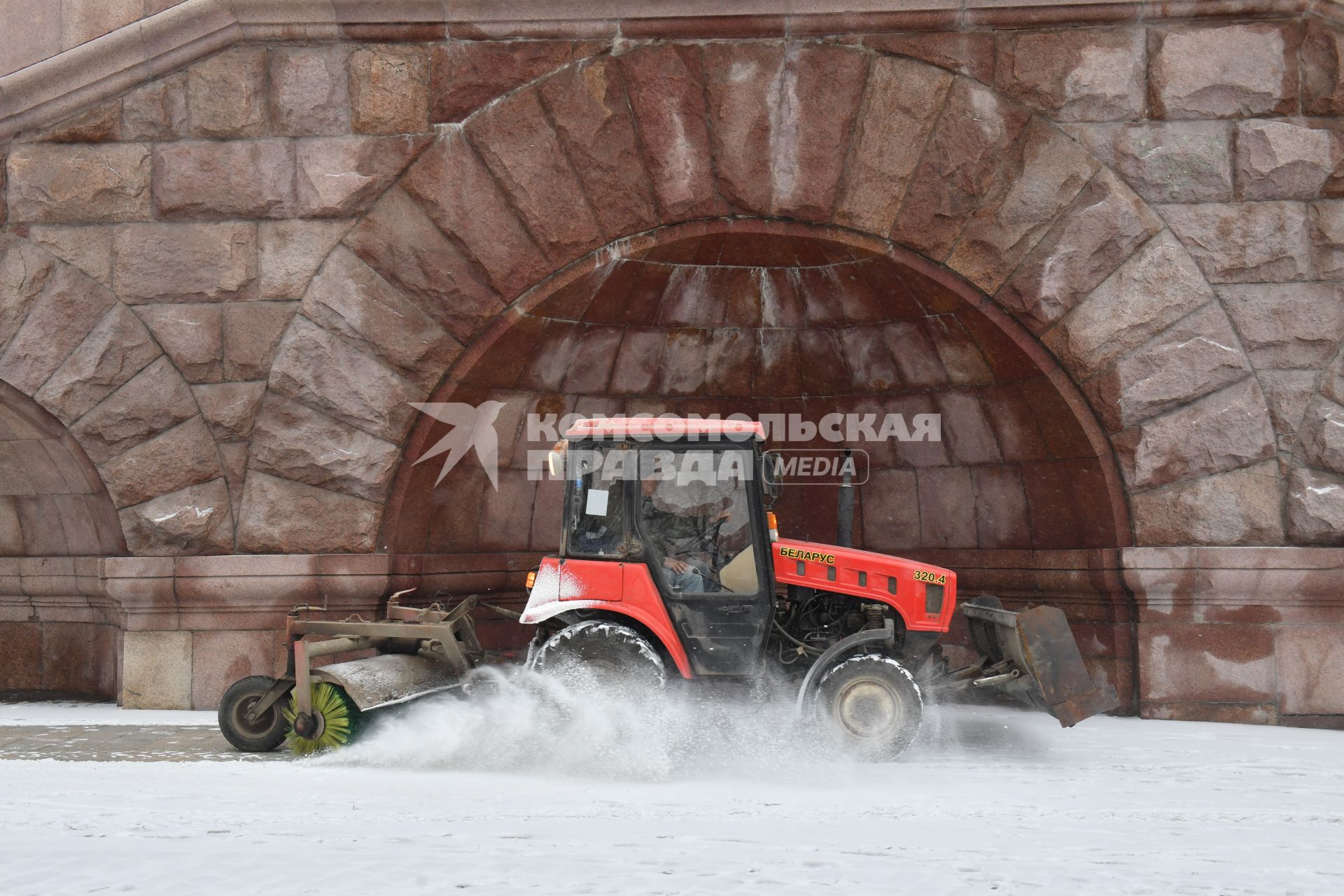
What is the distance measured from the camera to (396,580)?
23.8 ft

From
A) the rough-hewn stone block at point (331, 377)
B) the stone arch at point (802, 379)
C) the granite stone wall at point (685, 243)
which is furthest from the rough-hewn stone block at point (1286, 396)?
the rough-hewn stone block at point (331, 377)

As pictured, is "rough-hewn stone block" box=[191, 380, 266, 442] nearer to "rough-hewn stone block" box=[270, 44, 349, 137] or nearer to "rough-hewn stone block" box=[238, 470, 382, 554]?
"rough-hewn stone block" box=[238, 470, 382, 554]

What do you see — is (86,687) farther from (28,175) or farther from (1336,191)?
(1336,191)

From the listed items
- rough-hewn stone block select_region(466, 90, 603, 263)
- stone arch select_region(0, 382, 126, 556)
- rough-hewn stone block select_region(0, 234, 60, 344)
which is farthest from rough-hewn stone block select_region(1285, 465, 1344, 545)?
rough-hewn stone block select_region(0, 234, 60, 344)

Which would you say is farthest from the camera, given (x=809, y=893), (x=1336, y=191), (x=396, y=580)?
(x=396, y=580)

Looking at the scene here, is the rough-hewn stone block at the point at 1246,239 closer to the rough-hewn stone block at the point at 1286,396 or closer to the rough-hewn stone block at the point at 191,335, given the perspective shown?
the rough-hewn stone block at the point at 1286,396

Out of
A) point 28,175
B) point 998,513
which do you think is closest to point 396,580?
point 28,175

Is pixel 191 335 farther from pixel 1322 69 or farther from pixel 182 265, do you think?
pixel 1322 69

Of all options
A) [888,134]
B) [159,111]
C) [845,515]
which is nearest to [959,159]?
[888,134]

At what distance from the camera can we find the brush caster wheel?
5.91 metres

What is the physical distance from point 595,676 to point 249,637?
106 inches

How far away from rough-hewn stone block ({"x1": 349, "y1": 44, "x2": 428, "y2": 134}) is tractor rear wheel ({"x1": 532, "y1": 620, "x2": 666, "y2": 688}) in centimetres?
345

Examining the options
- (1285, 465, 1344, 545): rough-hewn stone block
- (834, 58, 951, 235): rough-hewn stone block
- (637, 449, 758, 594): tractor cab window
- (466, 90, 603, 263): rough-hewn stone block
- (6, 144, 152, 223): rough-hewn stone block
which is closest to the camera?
(637, 449, 758, 594): tractor cab window

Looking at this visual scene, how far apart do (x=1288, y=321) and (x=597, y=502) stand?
4.36 meters
